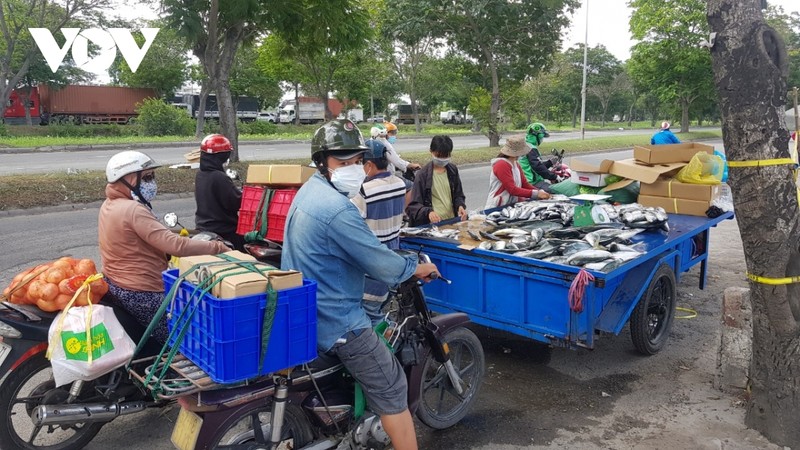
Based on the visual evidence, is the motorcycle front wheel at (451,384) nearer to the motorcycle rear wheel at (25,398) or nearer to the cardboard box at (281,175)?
the cardboard box at (281,175)

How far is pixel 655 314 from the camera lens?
5.54 metres

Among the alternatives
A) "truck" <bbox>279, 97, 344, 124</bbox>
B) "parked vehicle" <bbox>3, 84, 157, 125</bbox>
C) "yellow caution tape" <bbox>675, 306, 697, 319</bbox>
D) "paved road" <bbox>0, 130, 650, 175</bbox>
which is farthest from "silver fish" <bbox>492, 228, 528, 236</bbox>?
"truck" <bbox>279, 97, 344, 124</bbox>

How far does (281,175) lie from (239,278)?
248 cm

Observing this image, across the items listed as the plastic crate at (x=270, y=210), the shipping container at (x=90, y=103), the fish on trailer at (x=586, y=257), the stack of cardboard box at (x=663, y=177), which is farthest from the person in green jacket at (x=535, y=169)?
the shipping container at (x=90, y=103)

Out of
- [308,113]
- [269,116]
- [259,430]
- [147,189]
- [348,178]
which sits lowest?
[259,430]

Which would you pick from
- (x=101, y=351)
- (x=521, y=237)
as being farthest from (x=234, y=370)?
(x=521, y=237)

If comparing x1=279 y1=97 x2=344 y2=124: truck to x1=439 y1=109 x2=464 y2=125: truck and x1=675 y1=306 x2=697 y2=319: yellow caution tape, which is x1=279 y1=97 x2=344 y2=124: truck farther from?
x1=675 y1=306 x2=697 y2=319: yellow caution tape

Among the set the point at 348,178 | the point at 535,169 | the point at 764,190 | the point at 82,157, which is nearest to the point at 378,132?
the point at 535,169

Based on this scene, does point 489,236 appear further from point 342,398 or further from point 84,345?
point 84,345

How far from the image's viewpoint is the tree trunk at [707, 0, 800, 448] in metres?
3.62

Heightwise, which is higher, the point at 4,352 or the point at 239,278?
the point at 239,278

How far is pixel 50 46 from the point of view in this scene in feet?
48.0

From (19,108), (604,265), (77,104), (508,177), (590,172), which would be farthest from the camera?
(77,104)

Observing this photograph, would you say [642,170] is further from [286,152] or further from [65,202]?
[286,152]
